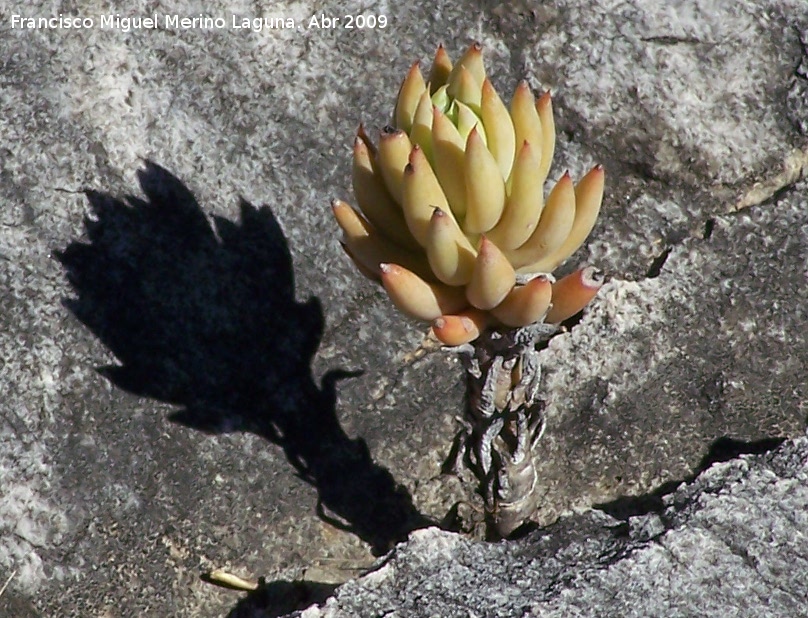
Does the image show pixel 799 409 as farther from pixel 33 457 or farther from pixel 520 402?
pixel 33 457

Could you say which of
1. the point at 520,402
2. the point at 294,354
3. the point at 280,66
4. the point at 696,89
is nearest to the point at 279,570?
the point at 294,354

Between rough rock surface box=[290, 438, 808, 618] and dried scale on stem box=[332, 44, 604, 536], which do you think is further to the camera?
rough rock surface box=[290, 438, 808, 618]

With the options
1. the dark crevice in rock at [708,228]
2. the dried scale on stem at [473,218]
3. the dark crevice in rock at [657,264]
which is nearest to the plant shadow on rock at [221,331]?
the dried scale on stem at [473,218]

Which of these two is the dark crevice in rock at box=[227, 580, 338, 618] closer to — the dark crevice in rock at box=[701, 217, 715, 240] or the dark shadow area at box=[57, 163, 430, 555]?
the dark shadow area at box=[57, 163, 430, 555]

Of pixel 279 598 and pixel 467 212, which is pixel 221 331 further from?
pixel 467 212

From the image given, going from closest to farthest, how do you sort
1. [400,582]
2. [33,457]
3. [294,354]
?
[400,582] → [33,457] → [294,354]

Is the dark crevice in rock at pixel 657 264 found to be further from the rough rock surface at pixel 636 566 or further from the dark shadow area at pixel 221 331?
the dark shadow area at pixel 221 331

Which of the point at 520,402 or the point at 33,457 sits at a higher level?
the point at 520,402

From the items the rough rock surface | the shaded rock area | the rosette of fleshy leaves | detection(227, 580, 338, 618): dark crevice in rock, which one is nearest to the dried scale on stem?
the rosette of fleshy leaves
